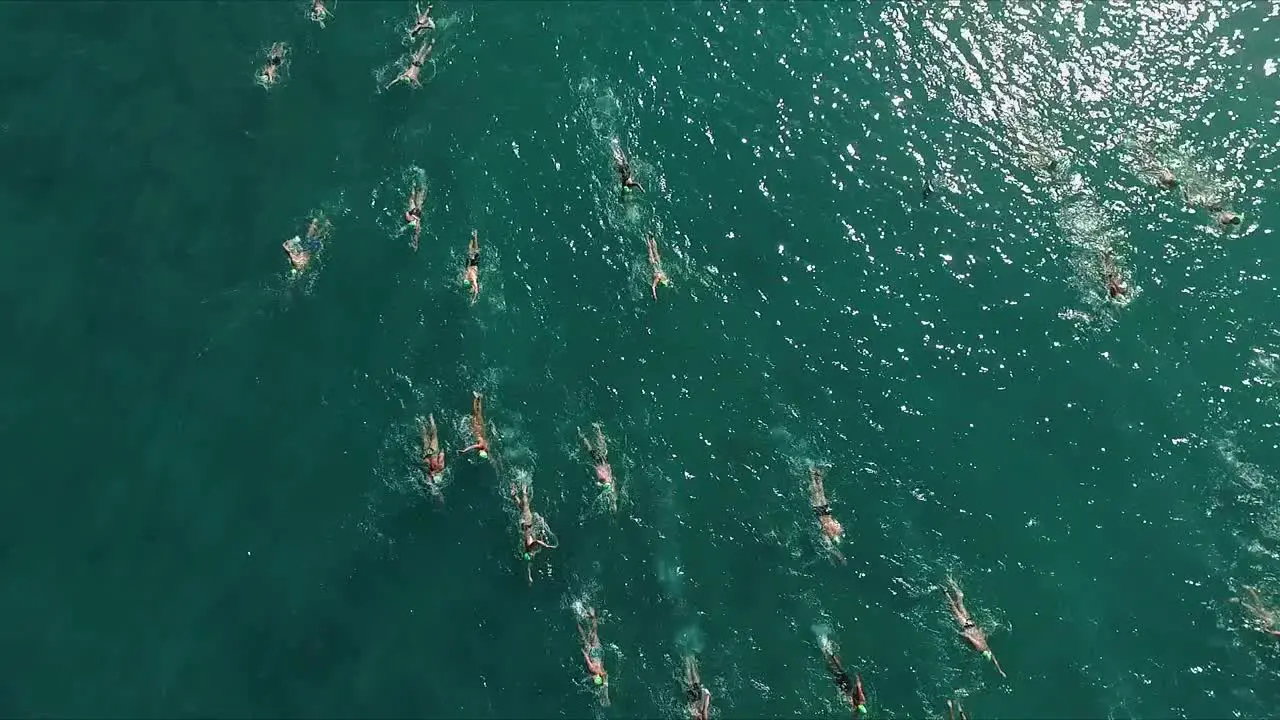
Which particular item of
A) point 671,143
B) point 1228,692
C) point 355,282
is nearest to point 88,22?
point 355,282

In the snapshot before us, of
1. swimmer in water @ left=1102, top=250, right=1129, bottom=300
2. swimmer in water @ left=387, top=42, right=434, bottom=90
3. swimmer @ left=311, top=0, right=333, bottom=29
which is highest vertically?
swimmer @ left=311, top=0, right=333, bottom=29

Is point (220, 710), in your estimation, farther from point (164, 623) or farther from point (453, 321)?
point (453, 321)

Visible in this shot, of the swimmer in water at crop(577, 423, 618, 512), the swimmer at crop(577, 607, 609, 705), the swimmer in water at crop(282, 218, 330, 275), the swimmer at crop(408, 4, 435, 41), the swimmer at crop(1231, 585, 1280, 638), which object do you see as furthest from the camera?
the swimmer at crop(408, 4, 435, 41)

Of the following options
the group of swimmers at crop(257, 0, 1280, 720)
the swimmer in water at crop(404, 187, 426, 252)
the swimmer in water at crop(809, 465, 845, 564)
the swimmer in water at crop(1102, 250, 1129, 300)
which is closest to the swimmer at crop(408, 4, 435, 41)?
the group of swimmers at crop(257, 0, 1280, 720)

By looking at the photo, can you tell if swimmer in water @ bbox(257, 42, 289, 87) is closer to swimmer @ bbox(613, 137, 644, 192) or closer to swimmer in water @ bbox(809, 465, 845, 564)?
swimmer @ bbox(613, 137, 644, 192)

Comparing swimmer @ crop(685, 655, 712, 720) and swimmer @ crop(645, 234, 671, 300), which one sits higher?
swimmer @ crop(645, 234, 671, 300)
